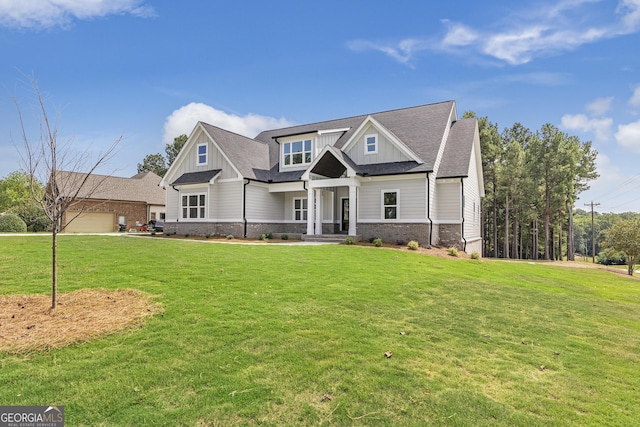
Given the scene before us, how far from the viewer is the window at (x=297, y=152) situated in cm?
2356

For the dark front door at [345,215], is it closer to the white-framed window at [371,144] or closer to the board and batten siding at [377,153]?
the board and batten siding at [377,153]

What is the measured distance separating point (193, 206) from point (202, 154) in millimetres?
3791

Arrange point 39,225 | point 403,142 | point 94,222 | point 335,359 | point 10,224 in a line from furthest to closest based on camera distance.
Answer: point 94,222 → point 39,225 → point 10,224 → point 403,142 → point 335,359

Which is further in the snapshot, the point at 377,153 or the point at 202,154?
the point at 202,154

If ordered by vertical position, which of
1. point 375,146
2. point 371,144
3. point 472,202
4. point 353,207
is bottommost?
point 353,207

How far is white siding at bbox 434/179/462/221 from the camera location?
19.5 m

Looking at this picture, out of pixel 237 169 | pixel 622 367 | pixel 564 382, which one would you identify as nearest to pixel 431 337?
pixel 564 382

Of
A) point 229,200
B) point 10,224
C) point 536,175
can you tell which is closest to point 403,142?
point 229,200

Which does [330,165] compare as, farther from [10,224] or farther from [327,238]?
[10,224]

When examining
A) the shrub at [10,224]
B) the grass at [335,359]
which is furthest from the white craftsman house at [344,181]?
the shrub at [10,224]

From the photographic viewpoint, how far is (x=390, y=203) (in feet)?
64.4

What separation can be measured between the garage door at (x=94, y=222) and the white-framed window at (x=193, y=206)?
54.4 ft

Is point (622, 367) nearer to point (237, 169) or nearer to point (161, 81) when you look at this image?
point (161, 81)

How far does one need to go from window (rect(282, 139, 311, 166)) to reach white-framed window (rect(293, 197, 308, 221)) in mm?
2628
